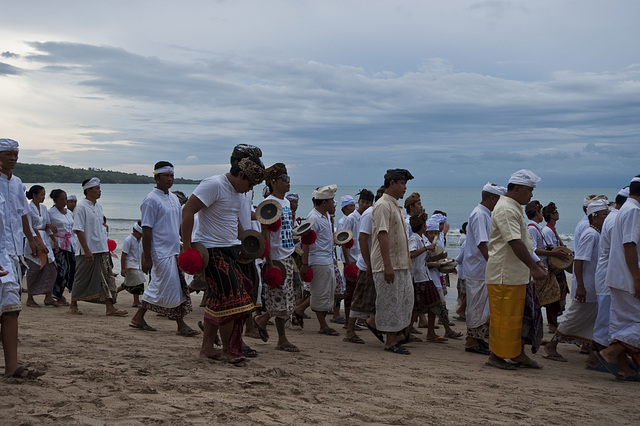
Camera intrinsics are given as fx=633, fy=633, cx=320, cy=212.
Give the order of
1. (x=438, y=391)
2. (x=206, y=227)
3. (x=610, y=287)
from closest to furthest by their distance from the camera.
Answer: (x=438, y=391)
(x=206, y=227)
(x=610, y=287)

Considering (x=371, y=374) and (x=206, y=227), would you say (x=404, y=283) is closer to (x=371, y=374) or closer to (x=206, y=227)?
(x=371, y=374)

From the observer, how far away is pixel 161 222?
7.91 metres

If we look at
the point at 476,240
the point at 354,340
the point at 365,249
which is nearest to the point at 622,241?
the point at 476,240

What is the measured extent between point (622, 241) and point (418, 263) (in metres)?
2.98

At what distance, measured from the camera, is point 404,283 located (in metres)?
7.63

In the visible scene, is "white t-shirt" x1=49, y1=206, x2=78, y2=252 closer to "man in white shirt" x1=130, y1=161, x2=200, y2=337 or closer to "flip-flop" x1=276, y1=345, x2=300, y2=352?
"man in white shirt" x1=130, y1=161, x2=200, y2=337

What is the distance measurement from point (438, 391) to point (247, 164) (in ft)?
9.02

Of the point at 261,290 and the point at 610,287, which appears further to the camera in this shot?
the point at 261,290

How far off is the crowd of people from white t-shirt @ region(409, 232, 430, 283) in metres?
0.02

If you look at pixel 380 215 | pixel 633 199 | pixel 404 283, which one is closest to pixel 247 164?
pixel 380 215

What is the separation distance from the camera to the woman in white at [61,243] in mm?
11703

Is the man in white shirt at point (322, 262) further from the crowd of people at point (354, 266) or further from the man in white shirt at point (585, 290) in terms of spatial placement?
the man in white shirt at point (585, 290)

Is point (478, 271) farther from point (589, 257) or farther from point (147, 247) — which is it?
point (147, 247)

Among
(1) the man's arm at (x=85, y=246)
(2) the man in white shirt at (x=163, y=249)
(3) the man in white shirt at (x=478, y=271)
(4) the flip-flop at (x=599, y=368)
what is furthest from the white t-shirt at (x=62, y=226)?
(4) the flip-flop at (x=599, y=368)
